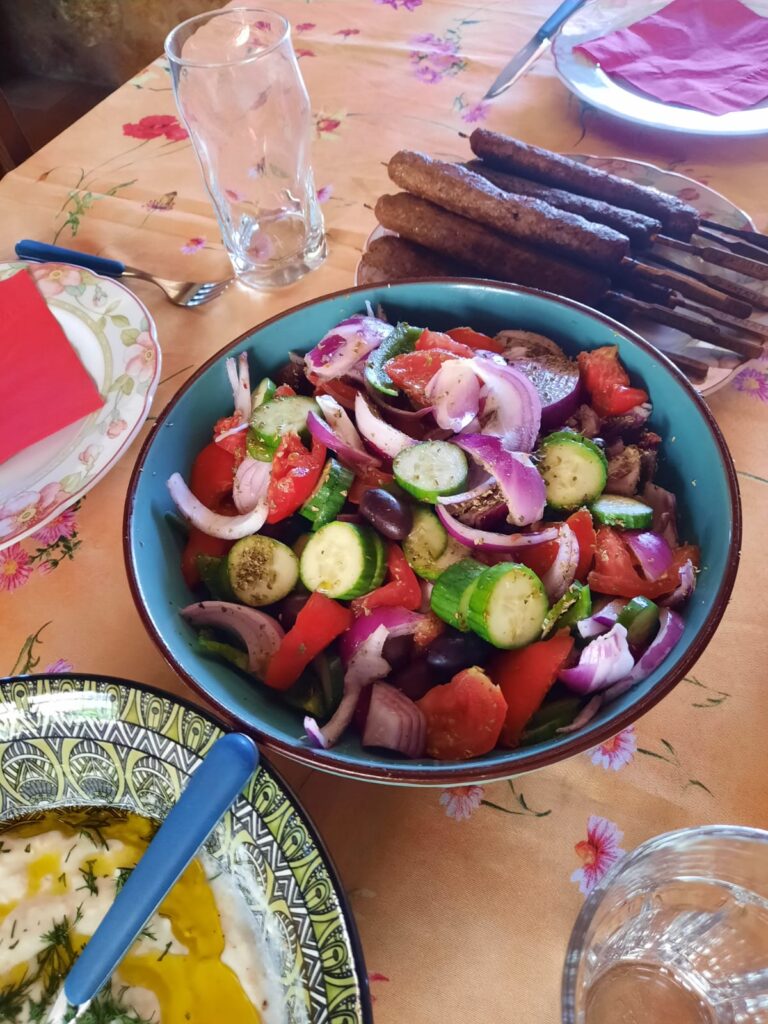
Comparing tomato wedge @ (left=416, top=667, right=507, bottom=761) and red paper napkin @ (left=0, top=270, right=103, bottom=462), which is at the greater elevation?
red paper napkin @ (left=0, top=270, right=103, bottom=462)

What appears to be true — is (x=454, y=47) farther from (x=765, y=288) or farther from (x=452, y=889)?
(x=452, y=889)

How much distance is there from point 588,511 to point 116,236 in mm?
1333

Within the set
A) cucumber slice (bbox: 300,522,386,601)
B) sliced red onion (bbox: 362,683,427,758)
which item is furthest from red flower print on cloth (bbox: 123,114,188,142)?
sliced red onion (bbox: 362,683,427,758)

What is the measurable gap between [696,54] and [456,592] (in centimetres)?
154

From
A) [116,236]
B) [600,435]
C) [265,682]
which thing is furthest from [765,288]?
[116,236]

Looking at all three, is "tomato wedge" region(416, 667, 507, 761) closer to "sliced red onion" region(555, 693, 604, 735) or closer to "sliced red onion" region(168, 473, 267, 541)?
"sliced red onion" region(555, 693, 604, 735)

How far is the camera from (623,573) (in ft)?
2.93

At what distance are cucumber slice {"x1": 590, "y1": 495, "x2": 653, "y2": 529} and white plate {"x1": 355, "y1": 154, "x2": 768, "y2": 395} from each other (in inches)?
10.9

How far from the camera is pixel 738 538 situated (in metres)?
0.82

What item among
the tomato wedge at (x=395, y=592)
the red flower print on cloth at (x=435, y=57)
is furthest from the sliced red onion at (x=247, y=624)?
the red flower print on cloth at (x=435, y=57)

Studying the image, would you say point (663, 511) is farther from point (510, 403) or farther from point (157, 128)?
point (157, 128)

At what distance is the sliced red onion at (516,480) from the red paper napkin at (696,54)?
1.15 m

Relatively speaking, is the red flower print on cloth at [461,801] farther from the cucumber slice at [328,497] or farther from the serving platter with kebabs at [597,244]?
the serving platter with kebabs at [597,244]

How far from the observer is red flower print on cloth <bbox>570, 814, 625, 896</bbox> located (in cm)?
80
